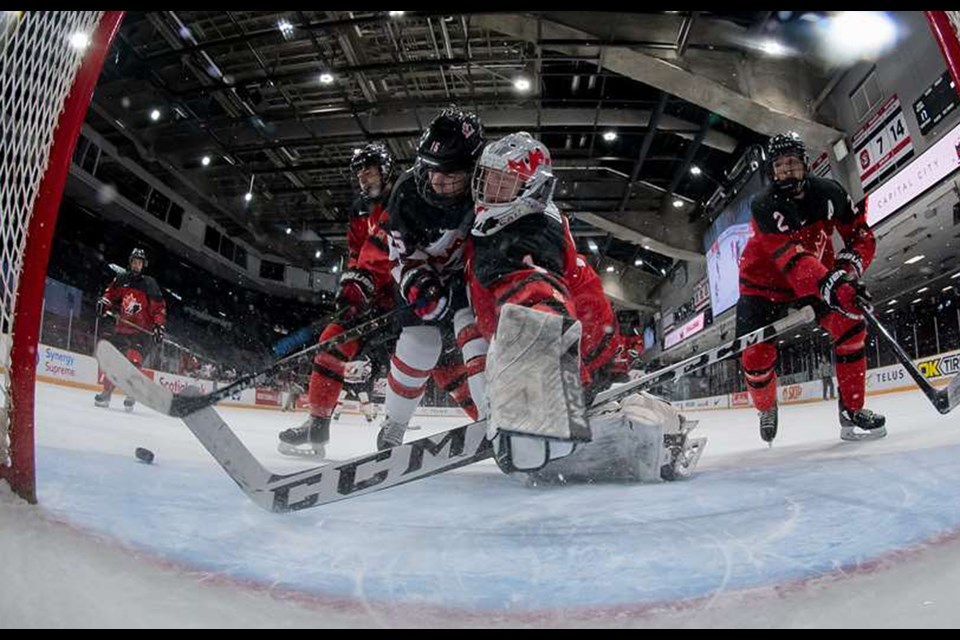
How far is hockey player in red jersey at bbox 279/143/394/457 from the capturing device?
1.54m

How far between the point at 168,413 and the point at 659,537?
→ 1056 millimetres

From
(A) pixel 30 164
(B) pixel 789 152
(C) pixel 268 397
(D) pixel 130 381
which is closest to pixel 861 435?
(B) pixel 789 152

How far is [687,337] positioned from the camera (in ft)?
5.64

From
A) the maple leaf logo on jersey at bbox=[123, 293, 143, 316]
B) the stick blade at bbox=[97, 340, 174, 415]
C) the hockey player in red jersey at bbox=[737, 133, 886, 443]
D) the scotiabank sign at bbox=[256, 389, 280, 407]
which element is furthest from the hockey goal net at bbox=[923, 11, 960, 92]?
the maple leaf logo on jersey at bbox=[123, 293, 143, 316]

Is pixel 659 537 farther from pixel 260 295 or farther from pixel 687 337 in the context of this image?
pixel 260 295

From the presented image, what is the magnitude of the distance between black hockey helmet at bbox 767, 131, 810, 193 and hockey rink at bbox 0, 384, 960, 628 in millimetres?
833

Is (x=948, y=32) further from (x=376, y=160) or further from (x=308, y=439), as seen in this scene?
(x=308, y=439)

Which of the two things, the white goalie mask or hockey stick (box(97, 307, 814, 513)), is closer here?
hockey stick (box(97, 307, 814, 513))

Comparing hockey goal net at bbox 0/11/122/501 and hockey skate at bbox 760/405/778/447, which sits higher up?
hockey goal net at bbox 0/11/122/501

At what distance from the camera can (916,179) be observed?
1515 mm

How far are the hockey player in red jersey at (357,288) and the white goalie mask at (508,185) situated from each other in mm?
455

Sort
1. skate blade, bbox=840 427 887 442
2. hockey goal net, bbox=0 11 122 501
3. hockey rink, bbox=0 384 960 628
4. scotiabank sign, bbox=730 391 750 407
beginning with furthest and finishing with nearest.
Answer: scotiabank sign, bbox=730 391 750 407 → skate blade, bbox=840 427 887 442 → hockey goal net, bbox=0 11 122 501 → hockey rink, bbox=0 384 960 628

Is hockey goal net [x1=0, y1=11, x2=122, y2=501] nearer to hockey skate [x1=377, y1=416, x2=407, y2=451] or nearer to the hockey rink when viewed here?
the hockey rink

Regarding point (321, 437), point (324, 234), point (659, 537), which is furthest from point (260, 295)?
point (659, 537)
